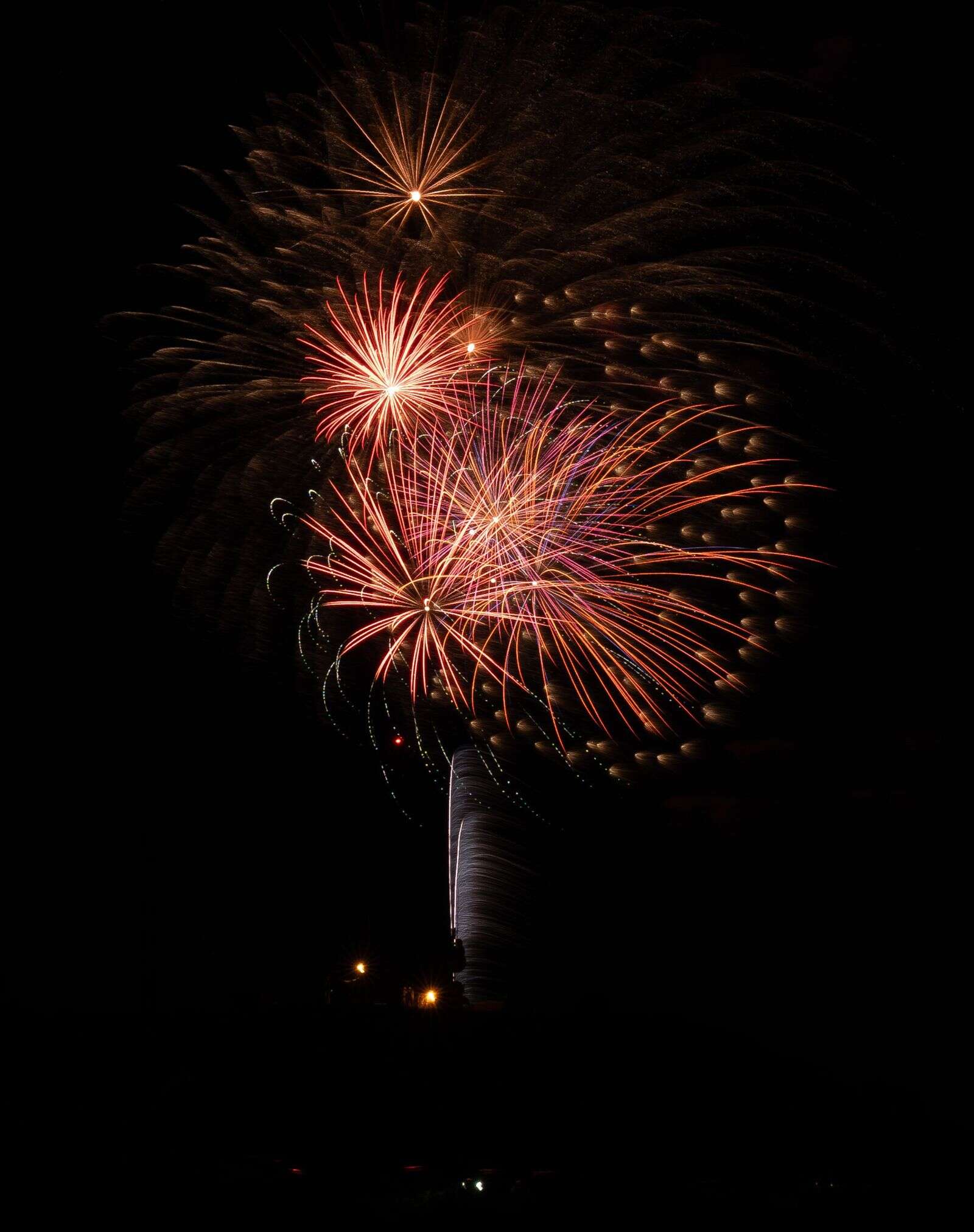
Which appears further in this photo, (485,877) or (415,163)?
(485,877)

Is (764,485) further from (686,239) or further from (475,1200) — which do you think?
(475,1200)

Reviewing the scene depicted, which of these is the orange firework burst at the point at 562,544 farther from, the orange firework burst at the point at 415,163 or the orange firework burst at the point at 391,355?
the orange firework burst at the point at 415,163

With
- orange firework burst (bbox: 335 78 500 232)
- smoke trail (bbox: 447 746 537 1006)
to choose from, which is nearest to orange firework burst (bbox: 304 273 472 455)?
orange firework burst (bbox: 335 78 500 232)

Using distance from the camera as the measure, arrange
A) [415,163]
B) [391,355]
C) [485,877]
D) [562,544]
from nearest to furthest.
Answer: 1. [415,163]
2. [391,355]
3. [562,544]
4. [485,877]

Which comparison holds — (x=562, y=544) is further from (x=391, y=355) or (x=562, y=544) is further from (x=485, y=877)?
(x=485, y=877)

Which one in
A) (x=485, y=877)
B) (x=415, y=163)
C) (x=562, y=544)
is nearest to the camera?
(x=415, y=163)

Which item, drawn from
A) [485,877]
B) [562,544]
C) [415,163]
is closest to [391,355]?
[415,163]
